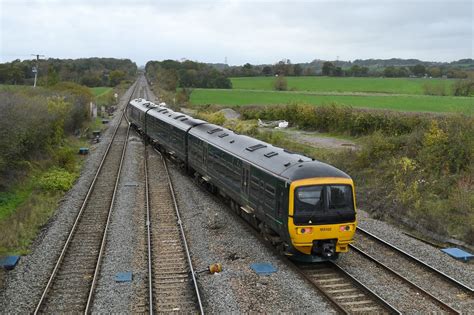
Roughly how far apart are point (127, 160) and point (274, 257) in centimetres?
1677

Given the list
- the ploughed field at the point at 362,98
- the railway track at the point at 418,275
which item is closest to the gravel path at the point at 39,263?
the railway track at the point at 418,275

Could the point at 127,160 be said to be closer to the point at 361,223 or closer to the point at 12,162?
the point at 12,162

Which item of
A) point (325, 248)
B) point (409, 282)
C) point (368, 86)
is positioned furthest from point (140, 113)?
point (368, 86)

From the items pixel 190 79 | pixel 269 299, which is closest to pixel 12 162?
pixel 269 299

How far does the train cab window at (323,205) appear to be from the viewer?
11.9m

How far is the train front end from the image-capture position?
11.9 m

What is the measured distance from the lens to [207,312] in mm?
10148

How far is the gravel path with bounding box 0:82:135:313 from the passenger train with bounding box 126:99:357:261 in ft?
18.2

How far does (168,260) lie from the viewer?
13047 mm

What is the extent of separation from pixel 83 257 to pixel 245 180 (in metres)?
5.21

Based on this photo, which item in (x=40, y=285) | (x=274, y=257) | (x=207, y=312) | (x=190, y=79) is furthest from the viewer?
(x=190, y=79)

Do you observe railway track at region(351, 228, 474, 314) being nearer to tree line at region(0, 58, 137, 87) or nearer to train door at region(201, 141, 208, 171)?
train door at region(201, 141, 208, 171)

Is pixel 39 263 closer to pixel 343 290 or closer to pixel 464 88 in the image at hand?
pixel 343 290

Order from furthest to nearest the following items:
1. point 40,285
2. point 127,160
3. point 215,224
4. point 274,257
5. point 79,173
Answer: point 127,160 → point 79,173 → point 215,224 → point 274,257 → point 40,285
